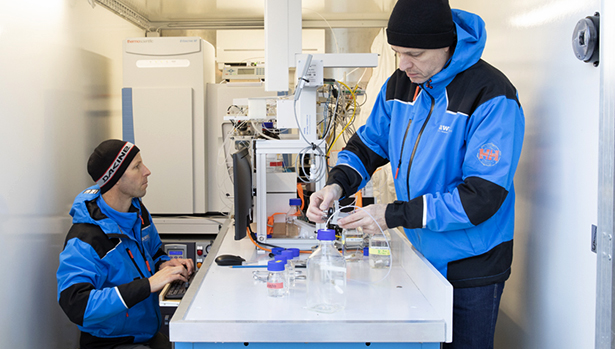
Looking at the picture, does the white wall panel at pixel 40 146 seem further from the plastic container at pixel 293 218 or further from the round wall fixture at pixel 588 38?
the round wall fixture at pixel 588 38

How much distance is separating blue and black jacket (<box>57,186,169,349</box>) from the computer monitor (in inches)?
16.3

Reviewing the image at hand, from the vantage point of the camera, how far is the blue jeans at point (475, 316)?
1.37 meters

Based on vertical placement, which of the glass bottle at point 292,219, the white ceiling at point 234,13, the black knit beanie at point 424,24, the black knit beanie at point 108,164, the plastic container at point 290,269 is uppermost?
the white ceiling at point 234,13

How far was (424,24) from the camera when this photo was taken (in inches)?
51.8

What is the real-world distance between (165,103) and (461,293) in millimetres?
2362

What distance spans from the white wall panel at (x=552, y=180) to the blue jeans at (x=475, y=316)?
8.7 inches

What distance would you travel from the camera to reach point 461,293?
4.55ft

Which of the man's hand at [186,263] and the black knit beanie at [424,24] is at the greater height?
the black knit beanie at [424,24]

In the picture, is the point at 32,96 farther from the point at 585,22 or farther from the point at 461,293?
the point at 585,22

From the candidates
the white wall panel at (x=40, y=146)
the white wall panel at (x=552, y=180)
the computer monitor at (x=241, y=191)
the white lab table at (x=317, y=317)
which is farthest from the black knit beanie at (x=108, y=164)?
the white wall panel at (x=552, y=180)

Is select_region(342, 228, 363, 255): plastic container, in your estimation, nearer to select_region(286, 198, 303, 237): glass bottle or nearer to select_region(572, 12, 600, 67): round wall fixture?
select_region(286, 198, 303, 237): glass bottle

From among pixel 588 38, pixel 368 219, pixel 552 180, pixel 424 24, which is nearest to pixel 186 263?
pixel 368 219

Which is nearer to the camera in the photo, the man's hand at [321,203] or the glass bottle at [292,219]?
the man's hand at [321,203]

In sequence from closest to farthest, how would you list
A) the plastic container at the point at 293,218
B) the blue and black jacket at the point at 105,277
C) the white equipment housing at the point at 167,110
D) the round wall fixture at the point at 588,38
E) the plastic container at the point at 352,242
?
the round wall fixture at the point at 588,38
the blue and black jacket at the point at 105,277
the plastic container at the point at 352,242
the plastic container at the point at 293,218
the white equipment housing at the point at 167,110
